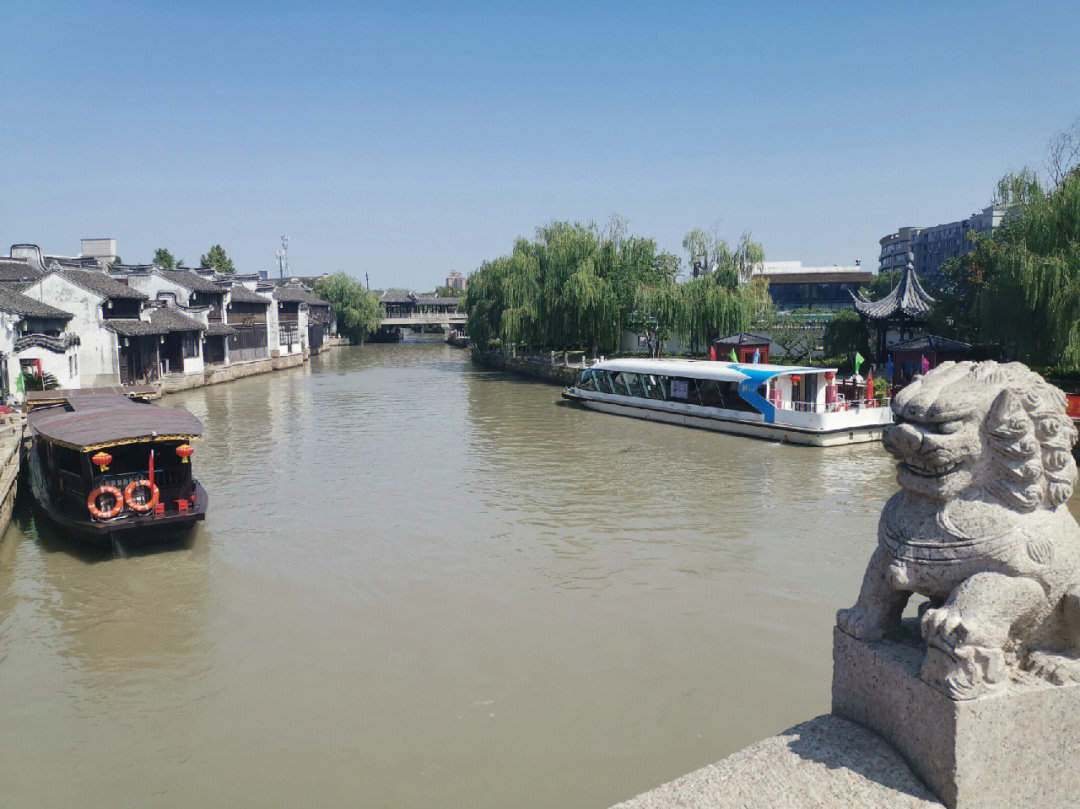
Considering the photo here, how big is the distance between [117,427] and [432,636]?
6618 millimetres

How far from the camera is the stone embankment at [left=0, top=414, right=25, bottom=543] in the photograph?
13756mm

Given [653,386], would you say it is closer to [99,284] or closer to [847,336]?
[847,336]

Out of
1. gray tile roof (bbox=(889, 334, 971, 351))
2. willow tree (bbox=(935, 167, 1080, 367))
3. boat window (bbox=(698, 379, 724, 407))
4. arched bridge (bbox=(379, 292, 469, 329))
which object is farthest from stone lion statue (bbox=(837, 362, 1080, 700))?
arched bridge (bbox=(379, 292, 469, 329))

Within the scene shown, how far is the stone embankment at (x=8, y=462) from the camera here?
13.8 metres

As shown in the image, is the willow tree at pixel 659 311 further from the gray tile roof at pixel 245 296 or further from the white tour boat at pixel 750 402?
the gray tile roof at pixel 245 296

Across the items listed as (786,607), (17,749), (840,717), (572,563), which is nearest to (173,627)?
(17,749)

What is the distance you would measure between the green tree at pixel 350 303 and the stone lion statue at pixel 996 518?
70345 mm

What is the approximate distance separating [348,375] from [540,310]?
1196 cm

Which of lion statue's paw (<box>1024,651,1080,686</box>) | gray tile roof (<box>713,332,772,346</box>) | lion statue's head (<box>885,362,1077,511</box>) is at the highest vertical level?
gray tile roof (<box>713,332,772,346</box>)

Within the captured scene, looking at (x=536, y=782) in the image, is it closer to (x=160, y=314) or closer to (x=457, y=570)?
(x=457, y=570)

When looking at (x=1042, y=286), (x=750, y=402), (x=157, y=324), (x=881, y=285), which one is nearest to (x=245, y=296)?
(x=157, y=324)

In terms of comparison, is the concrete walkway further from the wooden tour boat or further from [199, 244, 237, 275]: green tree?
[199, 244, 237, 275]: green tree

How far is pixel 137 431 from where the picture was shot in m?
12.5

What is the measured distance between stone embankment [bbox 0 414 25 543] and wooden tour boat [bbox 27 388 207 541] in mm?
595
